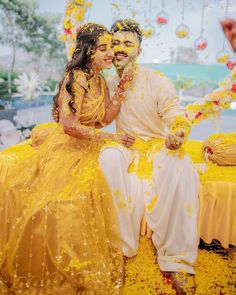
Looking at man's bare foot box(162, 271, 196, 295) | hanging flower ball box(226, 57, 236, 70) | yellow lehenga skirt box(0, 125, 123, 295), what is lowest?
man's bare foot box(162, 271, 196, 295)

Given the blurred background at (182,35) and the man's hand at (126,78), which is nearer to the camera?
the man's hand at (126,78)

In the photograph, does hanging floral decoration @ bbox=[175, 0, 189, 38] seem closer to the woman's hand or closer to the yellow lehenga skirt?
the woman's hand

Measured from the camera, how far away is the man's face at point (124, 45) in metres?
1.97

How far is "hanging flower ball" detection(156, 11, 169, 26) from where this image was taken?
→ 7.07 feet

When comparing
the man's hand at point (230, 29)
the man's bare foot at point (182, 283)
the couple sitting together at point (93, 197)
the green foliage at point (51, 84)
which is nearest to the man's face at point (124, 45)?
the couple sitting together at point (93, 197)

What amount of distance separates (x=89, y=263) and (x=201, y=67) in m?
1.20

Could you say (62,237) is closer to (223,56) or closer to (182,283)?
(182,283)

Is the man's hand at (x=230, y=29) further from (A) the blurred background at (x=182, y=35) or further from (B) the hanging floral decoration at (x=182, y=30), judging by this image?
(B) the hanging floral decoration at (x=182, y=30)

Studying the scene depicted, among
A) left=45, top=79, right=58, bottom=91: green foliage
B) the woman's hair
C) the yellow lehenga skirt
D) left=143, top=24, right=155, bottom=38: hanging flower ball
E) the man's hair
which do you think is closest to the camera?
the yellow lehenga skirt

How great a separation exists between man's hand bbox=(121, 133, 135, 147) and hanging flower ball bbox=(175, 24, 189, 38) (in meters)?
0.66

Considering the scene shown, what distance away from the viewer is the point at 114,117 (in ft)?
6.70

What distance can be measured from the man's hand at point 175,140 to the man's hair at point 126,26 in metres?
0.56

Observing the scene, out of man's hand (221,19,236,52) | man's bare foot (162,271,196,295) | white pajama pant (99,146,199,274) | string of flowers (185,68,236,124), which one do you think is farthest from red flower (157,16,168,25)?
man's bare foot (162,271,196,295)

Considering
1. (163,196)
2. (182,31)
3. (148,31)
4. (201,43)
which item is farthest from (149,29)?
(163,196)
